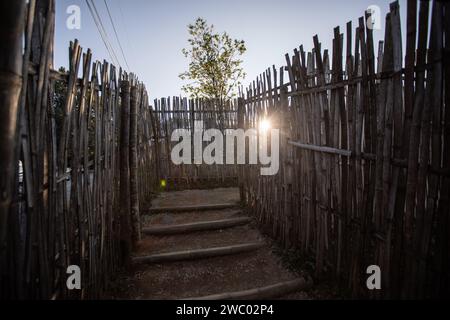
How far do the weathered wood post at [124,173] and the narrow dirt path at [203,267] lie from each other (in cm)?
30

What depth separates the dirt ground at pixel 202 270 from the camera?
324 cm

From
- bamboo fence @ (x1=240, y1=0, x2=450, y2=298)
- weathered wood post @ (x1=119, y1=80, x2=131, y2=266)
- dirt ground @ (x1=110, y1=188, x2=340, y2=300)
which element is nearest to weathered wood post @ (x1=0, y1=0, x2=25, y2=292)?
bamboo fence @ (x1=240, y1=0, x2=450, y2=298)

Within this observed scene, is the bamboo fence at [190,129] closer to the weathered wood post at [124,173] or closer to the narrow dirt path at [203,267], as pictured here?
the narrow dirt path at [203,267]

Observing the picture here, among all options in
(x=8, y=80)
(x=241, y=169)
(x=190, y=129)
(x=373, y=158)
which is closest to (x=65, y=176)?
(x=8, y=80)

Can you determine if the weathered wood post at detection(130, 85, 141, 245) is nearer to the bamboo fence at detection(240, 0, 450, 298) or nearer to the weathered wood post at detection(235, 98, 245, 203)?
the bamboo fence at detection(240, 0, 450, 298)

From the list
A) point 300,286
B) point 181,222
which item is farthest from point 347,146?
point 181,222

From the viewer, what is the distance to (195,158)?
803 cm

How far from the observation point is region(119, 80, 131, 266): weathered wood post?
147 inches

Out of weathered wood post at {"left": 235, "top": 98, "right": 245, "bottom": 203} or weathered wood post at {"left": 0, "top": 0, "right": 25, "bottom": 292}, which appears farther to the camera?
weathered wood post at {"left": 235, "top": 98, "right": 245, "bottom": 203}

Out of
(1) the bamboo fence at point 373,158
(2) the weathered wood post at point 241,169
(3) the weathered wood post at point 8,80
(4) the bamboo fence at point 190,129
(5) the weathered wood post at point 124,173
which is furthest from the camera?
(4) the bamboo fence at point 190,129

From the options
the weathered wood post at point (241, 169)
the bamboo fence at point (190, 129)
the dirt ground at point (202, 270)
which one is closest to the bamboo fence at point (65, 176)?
the dirt ground at point (202, 270)

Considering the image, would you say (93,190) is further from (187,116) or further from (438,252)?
(187,116)

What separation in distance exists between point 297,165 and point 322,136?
2.32 feet
